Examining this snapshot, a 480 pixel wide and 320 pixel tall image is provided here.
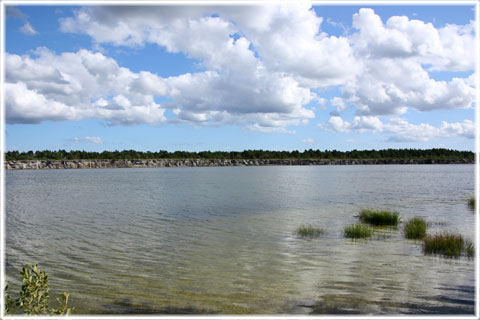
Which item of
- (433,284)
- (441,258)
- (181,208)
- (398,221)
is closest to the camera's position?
(433,284)

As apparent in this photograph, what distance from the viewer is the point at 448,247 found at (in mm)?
14625

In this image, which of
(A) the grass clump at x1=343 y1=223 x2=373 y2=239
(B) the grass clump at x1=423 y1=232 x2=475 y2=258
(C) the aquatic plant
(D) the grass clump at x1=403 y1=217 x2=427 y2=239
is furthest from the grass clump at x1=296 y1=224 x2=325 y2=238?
(C) the aquatic plant

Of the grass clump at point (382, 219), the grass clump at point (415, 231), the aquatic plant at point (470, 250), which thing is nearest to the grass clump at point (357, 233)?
the grass clump at point (415, 231)

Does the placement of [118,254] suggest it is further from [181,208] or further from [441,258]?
[181,208]

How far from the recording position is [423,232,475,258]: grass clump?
14.3m

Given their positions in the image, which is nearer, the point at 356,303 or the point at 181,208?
the point at 356,303

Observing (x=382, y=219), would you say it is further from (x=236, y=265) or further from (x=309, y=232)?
(x=236, y=265)

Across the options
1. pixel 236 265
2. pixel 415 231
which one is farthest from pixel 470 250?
pixel 236 265

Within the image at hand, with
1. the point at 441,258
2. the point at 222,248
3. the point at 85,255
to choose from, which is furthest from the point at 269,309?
the point at 85,255

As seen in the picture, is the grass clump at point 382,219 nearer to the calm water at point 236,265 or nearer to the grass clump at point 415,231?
the calm water at point 236,265

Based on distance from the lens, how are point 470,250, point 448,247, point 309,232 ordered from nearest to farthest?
point 470,250
point 448,247
point 309,232

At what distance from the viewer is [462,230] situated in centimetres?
1938

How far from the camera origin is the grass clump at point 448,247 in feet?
47.1

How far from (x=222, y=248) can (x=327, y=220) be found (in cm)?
994
